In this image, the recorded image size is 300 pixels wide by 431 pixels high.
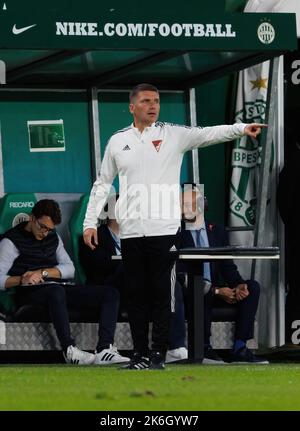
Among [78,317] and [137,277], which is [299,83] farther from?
[137,277]

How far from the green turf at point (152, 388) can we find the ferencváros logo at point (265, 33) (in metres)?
2.92

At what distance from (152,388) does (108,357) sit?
3499 millimetres

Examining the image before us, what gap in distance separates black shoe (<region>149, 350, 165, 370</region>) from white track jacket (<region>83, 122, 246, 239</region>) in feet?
3.01

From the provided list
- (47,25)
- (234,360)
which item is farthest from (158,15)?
(234,360)

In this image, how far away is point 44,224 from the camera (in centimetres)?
1424

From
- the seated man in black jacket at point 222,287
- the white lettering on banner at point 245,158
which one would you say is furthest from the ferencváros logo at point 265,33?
the white lettering on banner at point 245,158

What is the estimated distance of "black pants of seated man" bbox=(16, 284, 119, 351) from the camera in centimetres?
1369

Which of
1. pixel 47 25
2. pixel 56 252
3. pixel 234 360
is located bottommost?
pixel 234 360

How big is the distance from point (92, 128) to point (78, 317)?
248 cm

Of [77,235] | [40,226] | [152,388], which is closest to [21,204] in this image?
[77,235]

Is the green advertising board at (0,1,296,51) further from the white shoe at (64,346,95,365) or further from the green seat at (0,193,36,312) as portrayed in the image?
the white shoe at (64,346,95,365)

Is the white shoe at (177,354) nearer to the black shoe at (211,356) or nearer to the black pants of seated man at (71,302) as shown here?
the black shoe at (211,356)

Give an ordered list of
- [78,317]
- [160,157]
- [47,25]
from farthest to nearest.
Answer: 1. [78,317]
2. [47,25]
3. [160,157]

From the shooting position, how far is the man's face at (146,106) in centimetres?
1190
